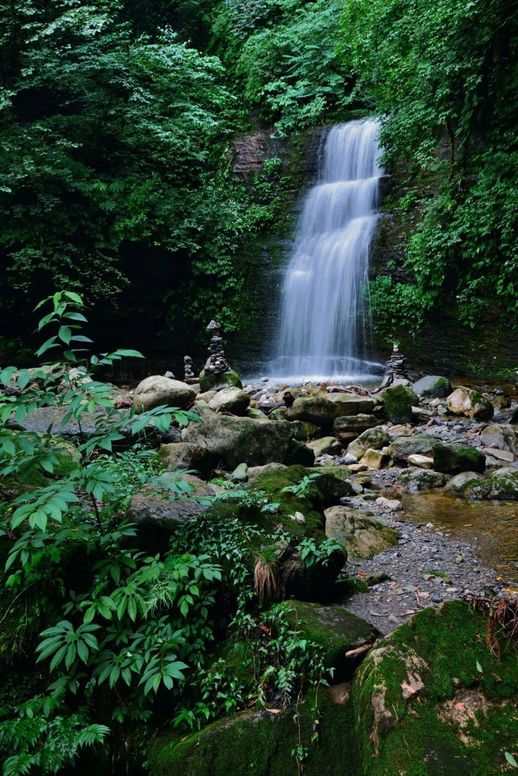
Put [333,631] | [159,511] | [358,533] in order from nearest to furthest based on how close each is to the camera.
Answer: [333,631] < [159,511] < [358,533]

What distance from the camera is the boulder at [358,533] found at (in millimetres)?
3785

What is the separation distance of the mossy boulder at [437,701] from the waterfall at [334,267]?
942 centimetres

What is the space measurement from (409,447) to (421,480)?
960 millimetres

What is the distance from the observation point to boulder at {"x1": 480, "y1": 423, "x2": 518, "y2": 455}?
6.40 m

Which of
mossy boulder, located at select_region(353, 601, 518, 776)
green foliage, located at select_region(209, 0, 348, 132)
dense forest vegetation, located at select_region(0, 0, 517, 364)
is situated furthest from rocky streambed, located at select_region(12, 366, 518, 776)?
green foliage, located at select_region(209, 0, 348, 132)

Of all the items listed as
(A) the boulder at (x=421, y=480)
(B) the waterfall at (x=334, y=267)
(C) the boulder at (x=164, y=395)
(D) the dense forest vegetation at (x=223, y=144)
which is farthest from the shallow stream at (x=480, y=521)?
(B) the waterfall at (x=334, y=267)

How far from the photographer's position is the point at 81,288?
11.5m

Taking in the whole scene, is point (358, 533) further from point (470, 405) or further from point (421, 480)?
point (470, 405)

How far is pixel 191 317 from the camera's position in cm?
1318

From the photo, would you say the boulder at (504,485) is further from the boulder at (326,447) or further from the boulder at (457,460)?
the boulder at (326,447)

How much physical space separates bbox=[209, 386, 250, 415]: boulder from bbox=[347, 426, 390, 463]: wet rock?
5.59ft

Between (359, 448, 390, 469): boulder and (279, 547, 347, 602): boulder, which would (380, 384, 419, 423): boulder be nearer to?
(359, 448, 390, 469): boulder

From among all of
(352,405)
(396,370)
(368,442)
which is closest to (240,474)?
(368,442)

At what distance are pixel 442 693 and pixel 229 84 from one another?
18.0 metres
